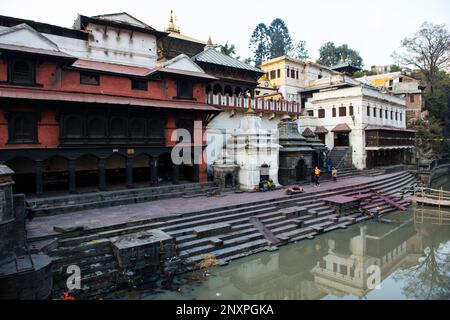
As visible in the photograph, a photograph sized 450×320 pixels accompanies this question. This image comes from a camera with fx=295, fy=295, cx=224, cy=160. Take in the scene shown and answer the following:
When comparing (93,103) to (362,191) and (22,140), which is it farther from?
(362,191)

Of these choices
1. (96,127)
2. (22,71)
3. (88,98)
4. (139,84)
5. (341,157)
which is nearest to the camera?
(22,71)

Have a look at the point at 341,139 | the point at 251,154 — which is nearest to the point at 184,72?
the point at 251,154

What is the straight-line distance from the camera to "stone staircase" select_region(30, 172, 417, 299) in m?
8.87

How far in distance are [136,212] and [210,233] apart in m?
4.06

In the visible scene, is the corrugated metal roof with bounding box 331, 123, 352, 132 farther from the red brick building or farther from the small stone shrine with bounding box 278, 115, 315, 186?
the red brick building

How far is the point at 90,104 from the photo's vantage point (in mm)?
15500

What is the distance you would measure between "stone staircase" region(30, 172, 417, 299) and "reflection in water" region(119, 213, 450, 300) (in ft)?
2.26

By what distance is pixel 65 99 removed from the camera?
47.7ft

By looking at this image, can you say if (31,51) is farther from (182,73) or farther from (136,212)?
(136,212)

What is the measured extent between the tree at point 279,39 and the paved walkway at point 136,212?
5335 centimetres

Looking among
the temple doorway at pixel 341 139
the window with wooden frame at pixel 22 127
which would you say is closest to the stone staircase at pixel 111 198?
the window with wooden frame at pixel 22 127

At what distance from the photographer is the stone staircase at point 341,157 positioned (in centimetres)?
3055
